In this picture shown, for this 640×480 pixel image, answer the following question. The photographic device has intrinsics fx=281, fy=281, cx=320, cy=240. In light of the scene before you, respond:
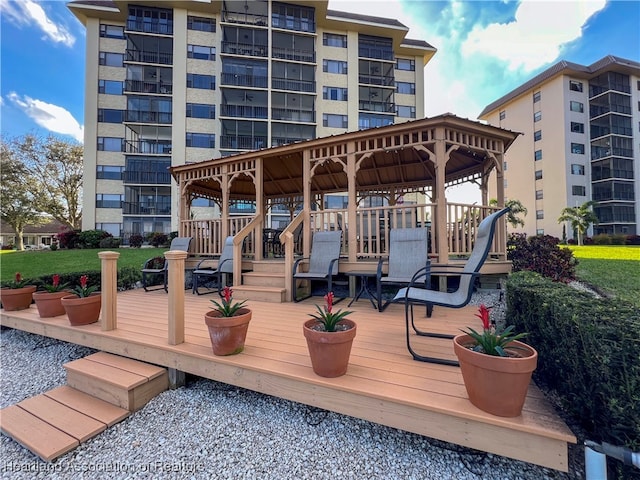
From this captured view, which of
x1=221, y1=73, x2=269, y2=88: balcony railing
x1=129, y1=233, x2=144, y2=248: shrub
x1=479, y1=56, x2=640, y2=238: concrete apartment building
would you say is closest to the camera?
x1=129, y1=233, x2=144, y2=248: shrub

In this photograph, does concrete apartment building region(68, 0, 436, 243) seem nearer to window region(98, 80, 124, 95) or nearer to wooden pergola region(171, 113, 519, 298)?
window region(98, 80, 124, 95)

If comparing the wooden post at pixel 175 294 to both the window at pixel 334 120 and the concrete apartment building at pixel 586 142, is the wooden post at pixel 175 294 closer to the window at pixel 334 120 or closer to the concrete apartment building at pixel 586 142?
the window at pixel 334 120

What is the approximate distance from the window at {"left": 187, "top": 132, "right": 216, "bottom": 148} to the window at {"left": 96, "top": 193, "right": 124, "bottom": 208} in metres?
6.67

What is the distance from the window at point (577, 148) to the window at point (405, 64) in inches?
625

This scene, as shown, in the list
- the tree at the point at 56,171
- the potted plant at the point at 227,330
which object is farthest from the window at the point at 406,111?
the tree at the point at 56,171

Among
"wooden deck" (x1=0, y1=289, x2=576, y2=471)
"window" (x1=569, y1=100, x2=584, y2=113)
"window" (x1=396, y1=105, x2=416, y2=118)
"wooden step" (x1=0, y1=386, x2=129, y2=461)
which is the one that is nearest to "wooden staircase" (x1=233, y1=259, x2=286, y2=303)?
"wooden deck" (x1=0, y1=289, x2=576, y2=471)

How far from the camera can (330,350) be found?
→ 81.9 inches

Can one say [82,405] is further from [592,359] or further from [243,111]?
[243,111]

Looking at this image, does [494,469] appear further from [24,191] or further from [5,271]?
[24,191]

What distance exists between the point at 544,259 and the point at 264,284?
576cm

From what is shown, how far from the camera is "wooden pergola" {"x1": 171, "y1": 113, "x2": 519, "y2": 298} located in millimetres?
5035

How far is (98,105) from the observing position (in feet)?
69.3

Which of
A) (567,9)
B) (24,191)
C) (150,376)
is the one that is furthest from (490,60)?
(24,191)

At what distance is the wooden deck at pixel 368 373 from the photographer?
1.60 m
